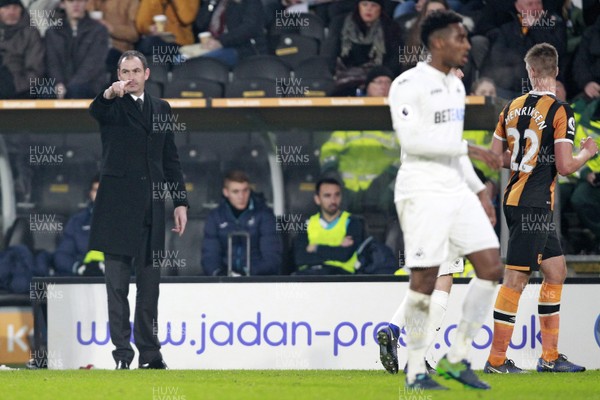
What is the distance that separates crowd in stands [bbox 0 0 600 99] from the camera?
12.4 metres

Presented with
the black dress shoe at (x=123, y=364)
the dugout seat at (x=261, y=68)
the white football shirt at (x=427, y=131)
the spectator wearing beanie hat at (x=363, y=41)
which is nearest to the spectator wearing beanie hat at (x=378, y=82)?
the spectator wearing beanie hat at (x=363, y=41)

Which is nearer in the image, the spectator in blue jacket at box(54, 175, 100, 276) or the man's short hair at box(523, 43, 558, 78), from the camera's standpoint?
the man's short hair at box(523, 43, 558, 78)

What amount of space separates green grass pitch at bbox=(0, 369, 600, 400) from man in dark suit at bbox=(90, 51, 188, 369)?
1.45 ft

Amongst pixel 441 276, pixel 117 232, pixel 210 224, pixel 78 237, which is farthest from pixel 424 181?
pixel 78 237

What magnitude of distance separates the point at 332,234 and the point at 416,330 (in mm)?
5038

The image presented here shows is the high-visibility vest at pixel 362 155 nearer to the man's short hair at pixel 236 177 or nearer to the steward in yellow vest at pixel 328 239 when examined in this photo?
the steward in yellow vest at pixel 328 239

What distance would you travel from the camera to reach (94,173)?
1282 centimetres

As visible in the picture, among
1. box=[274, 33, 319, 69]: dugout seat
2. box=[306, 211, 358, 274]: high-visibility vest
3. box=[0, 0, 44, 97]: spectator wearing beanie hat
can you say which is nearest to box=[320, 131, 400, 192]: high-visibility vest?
box=[306, 211, 358, 274]: high-visibility vest

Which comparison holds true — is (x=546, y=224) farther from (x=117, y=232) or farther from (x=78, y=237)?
(x=78, y=237)

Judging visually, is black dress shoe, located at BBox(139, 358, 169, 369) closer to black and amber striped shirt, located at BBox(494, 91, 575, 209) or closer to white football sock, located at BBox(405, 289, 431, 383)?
black and amber striped shirt, located at BBox(494, 91, 575, 209)

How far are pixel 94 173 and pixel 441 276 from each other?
5.66 metres

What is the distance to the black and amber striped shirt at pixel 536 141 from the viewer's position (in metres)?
8.20

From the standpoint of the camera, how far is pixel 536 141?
8227mm

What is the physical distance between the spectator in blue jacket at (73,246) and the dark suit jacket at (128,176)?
2.85 meters
